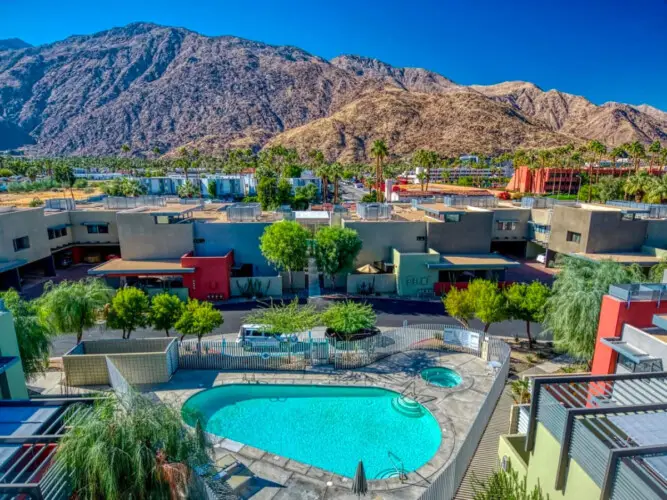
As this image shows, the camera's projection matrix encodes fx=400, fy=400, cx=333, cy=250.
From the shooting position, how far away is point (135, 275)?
30.1 meters

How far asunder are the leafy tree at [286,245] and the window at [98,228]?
62.3 feet

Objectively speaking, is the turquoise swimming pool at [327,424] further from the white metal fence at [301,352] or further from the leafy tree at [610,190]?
the leafy tree at [610,190]

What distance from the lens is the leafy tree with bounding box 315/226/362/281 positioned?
3038 cm

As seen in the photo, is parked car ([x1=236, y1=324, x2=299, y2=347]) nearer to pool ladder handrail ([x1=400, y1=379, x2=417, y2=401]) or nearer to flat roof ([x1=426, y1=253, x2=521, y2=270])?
pool ladder handrail ([x1=400, y1=379, x2=417, y2=401])

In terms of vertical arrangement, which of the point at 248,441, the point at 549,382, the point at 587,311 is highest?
the point at 549,382

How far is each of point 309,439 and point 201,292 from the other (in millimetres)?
17610

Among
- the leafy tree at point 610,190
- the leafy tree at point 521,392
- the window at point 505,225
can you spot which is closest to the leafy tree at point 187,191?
the window at point 505,225

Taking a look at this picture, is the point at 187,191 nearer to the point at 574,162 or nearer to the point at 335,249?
the point at 335,249

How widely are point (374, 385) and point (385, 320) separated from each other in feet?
27.5

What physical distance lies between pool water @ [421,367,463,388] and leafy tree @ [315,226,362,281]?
39.6ft

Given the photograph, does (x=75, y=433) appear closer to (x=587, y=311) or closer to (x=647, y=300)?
(x=647, y=300)

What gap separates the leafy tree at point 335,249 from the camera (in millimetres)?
30375

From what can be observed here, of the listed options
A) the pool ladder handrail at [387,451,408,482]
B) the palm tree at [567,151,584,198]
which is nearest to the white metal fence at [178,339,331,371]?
the pool ladder handrail at [387,451,408,482]

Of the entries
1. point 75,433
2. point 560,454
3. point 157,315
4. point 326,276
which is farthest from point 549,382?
point 326,276
